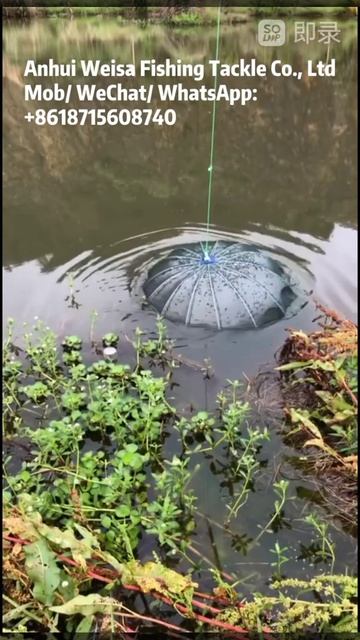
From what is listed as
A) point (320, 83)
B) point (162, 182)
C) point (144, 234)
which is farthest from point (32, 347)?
point (320, 83)

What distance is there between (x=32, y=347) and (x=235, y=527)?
8.09 ft

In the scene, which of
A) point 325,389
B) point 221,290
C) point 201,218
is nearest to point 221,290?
point 221,290

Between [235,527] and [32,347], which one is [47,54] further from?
[235,527]

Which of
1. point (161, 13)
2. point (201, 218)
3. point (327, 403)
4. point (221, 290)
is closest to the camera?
point (327, 403)

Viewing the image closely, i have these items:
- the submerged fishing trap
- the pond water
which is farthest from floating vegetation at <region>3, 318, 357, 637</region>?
the submerged fishing trap

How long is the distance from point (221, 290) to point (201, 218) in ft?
8.68

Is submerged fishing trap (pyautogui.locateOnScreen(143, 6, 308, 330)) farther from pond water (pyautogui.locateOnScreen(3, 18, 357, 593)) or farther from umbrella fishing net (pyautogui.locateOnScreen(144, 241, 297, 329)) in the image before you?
pond water (pyautogui.locateOnScreen(3, 18, 357, 593))

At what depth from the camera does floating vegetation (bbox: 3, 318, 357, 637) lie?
2795mm

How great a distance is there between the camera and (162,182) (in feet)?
29.8

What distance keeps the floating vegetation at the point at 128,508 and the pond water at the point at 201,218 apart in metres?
0.11

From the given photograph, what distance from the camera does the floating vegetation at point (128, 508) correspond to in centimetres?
279

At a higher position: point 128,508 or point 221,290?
point 221,290

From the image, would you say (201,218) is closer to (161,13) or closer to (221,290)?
(221,290)

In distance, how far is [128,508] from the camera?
331 cm
